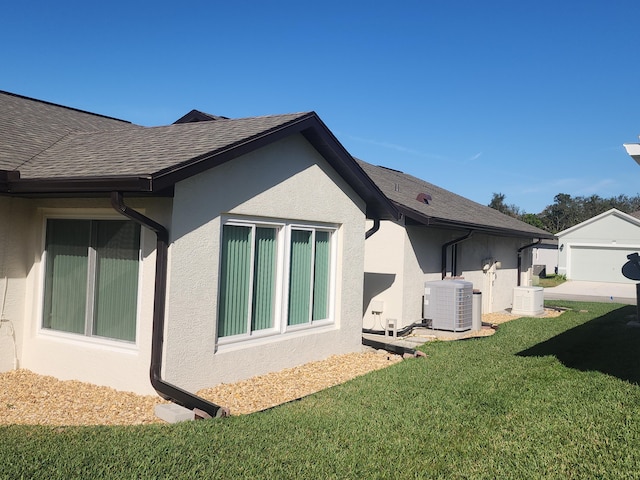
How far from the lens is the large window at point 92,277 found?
6.85 metres

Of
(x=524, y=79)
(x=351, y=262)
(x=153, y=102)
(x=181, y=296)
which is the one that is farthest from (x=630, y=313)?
(x=153, y=102)

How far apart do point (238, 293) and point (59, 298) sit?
2.56 m

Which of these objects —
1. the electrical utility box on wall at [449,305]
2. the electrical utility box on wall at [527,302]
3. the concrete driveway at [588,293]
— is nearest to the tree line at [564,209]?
the concrete driveway at [588,293]

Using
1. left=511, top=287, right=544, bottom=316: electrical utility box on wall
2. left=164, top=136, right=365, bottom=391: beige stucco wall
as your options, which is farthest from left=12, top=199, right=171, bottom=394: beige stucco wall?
left=511, top=287, right=544, bottom=316: electrical utility box on wall

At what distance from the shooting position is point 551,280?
3794 cm

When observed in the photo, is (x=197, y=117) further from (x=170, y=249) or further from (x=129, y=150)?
(x=170, y=249)

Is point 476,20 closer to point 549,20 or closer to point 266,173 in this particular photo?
point 549,20

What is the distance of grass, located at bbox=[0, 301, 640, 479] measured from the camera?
4.31 m

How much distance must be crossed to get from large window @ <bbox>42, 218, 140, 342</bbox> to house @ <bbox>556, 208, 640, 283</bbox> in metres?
37.8

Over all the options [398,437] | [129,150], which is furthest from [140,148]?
[398,437]

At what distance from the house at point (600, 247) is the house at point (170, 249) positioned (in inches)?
1384

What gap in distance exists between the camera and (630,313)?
1702 centimetres

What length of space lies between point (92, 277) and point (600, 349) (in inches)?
354

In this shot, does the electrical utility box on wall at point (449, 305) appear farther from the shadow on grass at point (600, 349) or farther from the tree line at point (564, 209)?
the tree line at point (564, 209)
